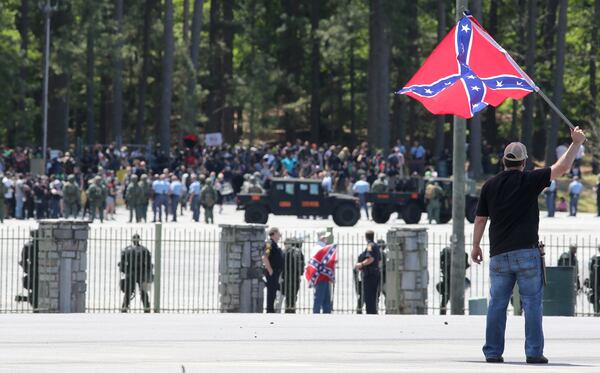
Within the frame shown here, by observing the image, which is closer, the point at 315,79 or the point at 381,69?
the point at 381,69

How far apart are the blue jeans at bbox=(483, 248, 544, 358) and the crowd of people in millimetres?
30977

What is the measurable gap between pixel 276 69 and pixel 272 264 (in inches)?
2182

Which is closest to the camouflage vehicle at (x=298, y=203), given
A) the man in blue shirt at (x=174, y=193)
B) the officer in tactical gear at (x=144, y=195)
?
the man in blue shirt at (x=174, y=193)

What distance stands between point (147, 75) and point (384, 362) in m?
59.1

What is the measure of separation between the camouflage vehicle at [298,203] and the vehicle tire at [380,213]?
4.23 ft

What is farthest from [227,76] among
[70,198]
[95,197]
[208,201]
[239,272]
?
[239,272]

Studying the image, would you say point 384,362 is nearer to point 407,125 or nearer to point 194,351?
point 194,351

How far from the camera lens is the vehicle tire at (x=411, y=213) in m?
43.1

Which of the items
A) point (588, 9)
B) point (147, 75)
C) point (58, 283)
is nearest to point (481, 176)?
point (588, 9)

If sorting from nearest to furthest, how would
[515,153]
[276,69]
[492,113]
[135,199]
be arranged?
[515,153]
[135,199]
[492,113]
[276,69]

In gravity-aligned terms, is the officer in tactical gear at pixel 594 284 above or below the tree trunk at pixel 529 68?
below

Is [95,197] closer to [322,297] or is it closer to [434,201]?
[434,201]

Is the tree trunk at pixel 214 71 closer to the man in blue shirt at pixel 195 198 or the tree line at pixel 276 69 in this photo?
the tree line at pixel 276 69

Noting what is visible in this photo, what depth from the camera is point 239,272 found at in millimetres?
20203
